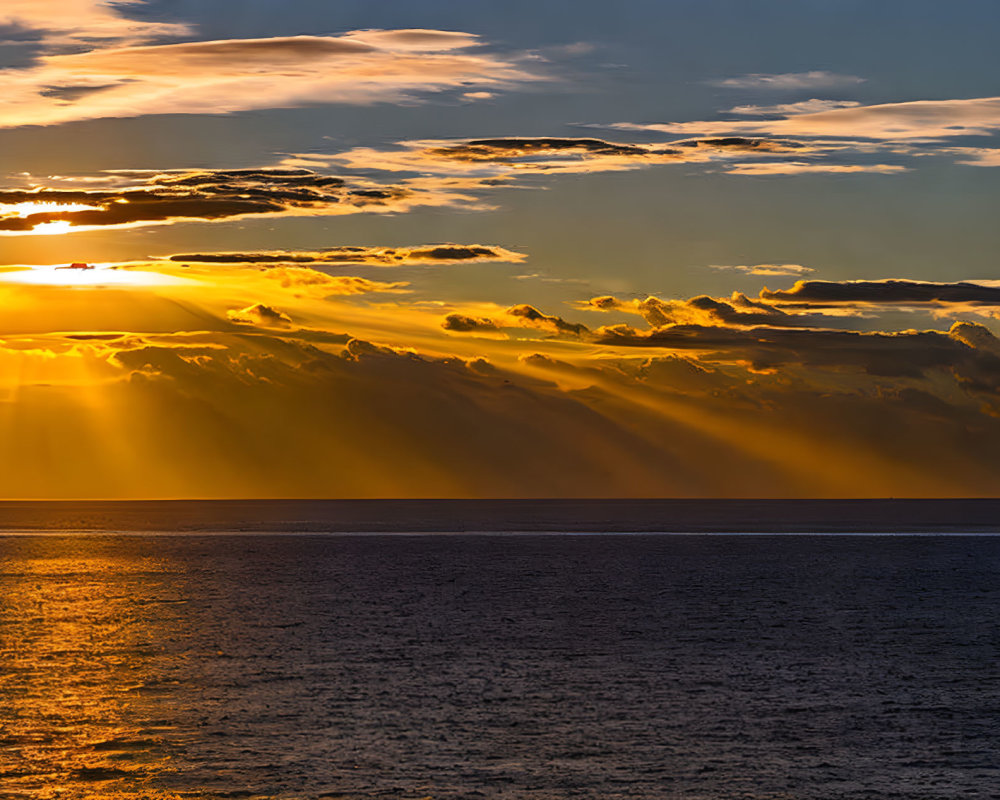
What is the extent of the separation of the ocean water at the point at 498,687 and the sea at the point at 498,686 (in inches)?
1.7

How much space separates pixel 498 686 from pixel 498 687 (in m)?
0.07

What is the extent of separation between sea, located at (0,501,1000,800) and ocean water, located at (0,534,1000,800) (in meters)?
0.04

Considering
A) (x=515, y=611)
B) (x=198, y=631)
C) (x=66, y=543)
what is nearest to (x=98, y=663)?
(x=198, y=631)

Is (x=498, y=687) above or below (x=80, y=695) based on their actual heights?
below

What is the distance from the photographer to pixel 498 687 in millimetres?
14500

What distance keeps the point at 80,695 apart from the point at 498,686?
4427mm

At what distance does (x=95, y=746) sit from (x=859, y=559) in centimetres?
3091

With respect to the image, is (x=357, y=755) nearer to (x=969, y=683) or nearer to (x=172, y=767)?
(x=172, y=767)

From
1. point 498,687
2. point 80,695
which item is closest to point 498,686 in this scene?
point 498,687

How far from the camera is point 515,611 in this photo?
22.8 m

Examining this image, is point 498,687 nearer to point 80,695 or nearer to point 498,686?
point 498,686

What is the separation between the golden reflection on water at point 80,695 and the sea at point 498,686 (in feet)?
0.15

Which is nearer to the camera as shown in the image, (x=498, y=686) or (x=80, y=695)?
(x=80, y=695)

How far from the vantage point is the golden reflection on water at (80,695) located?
10266 millimetres
